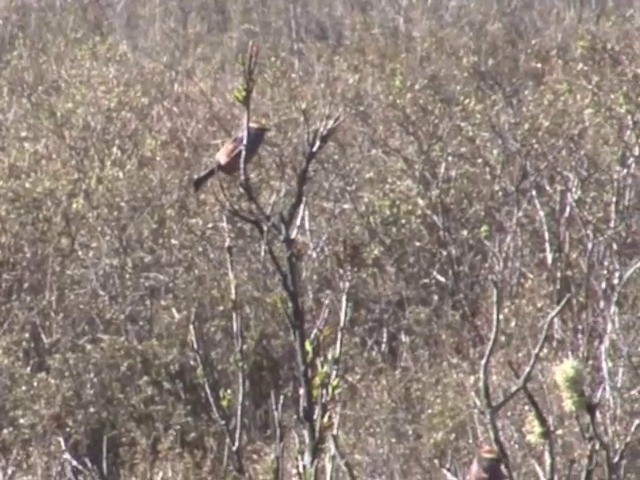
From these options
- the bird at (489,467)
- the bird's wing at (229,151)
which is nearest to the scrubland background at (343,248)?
the bird's wing at (229,151)

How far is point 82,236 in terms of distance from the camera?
7.16 meters

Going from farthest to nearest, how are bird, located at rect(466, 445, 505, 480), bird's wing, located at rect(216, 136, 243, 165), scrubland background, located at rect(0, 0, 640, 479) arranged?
scrubland background, located at rect(0, 0, 640, 479) → bird's wing, located at rect(216, 136, 243, 165) → bird, located at rect(466, 445, 505, 480)

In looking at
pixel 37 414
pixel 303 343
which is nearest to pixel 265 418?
pixel 37 414

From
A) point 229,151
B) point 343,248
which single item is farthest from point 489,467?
point 343,248

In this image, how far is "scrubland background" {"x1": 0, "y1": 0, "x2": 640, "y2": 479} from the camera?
214 inches

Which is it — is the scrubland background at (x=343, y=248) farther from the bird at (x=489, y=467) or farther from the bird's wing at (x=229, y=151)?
the bird at (x=489, y=467)

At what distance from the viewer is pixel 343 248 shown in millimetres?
4445

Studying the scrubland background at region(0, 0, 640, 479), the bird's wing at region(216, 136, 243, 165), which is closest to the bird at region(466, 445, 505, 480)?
the bird's wing at region(216, 136, 243, 165)

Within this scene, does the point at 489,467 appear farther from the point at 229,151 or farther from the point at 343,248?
the point at 343,248

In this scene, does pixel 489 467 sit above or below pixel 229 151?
below

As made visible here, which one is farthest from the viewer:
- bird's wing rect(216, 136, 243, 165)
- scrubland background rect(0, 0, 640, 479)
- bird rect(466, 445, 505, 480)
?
scrubland background rect(0, 0, 640, 479)

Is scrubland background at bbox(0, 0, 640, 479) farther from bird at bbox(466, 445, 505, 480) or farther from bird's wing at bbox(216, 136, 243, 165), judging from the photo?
bird at bbox(466, 445, 505, 480)

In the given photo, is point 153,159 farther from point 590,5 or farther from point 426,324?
point 590,5

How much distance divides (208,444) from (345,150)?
245 centimetres
